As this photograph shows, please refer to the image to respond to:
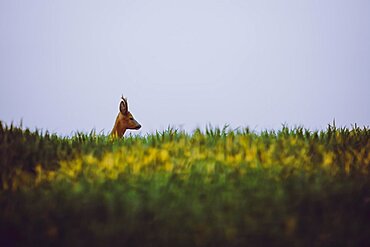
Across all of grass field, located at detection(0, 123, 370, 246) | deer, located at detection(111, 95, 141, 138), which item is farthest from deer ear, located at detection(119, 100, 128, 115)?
grass field, located at detection(0, 123, 370, 246)

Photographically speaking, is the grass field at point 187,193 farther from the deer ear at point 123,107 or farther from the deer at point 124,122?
the deer at point 124,122

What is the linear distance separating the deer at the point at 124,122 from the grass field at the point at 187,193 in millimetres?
3506

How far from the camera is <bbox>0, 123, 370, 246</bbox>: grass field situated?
4.85 meters

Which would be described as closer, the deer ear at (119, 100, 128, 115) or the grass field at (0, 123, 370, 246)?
the grass field at (0, 123, 370, 246)

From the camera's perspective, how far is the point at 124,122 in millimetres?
11562

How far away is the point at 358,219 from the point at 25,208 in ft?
12.5

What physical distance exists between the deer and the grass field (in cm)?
351

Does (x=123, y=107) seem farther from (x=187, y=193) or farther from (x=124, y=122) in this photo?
(x=187, y=193)

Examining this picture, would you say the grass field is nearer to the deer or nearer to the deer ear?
the deer ear

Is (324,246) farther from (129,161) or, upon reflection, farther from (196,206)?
(129,161)

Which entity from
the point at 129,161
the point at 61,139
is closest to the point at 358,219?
the point at 129,161

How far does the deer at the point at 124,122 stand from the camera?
1148 centimetres

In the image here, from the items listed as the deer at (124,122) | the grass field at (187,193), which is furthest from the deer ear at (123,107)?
the grass field at (187,193)

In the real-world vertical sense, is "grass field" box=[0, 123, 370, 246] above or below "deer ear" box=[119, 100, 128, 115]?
below
